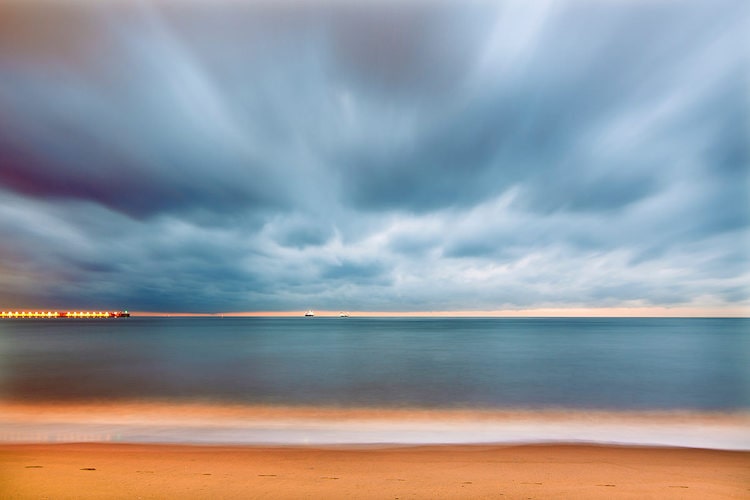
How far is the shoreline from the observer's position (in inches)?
440

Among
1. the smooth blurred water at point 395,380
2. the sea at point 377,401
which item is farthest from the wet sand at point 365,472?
the smooth blurred water at point 395,380

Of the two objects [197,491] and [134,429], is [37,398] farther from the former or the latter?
A: [197,491]

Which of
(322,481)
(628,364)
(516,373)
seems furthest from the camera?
(628,364)

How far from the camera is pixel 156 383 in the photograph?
22.4 meters

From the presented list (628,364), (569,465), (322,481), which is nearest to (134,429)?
(322,481)

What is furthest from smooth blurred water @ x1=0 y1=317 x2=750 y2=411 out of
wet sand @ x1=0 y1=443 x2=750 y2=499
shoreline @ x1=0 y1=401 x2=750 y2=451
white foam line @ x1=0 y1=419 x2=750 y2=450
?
wet sand @ x1=0 y1=443 x2=750 y2=499

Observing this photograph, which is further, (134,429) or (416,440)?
(134,429)

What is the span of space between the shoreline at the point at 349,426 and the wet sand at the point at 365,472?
1116mm

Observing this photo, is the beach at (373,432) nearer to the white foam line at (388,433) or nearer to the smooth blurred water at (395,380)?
the white foam line at (388,433)

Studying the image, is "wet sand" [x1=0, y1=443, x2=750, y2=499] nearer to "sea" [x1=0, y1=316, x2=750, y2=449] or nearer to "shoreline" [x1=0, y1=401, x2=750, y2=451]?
"shoreline" [x1=0, y1=401, x2=750, y2=451]

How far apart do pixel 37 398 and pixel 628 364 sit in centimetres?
3989

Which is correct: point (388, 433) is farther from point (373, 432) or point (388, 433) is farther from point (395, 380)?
point (395, 380)

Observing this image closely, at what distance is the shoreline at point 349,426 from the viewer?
36.7 ft

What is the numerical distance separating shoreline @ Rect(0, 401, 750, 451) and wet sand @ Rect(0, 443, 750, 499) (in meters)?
1.12
